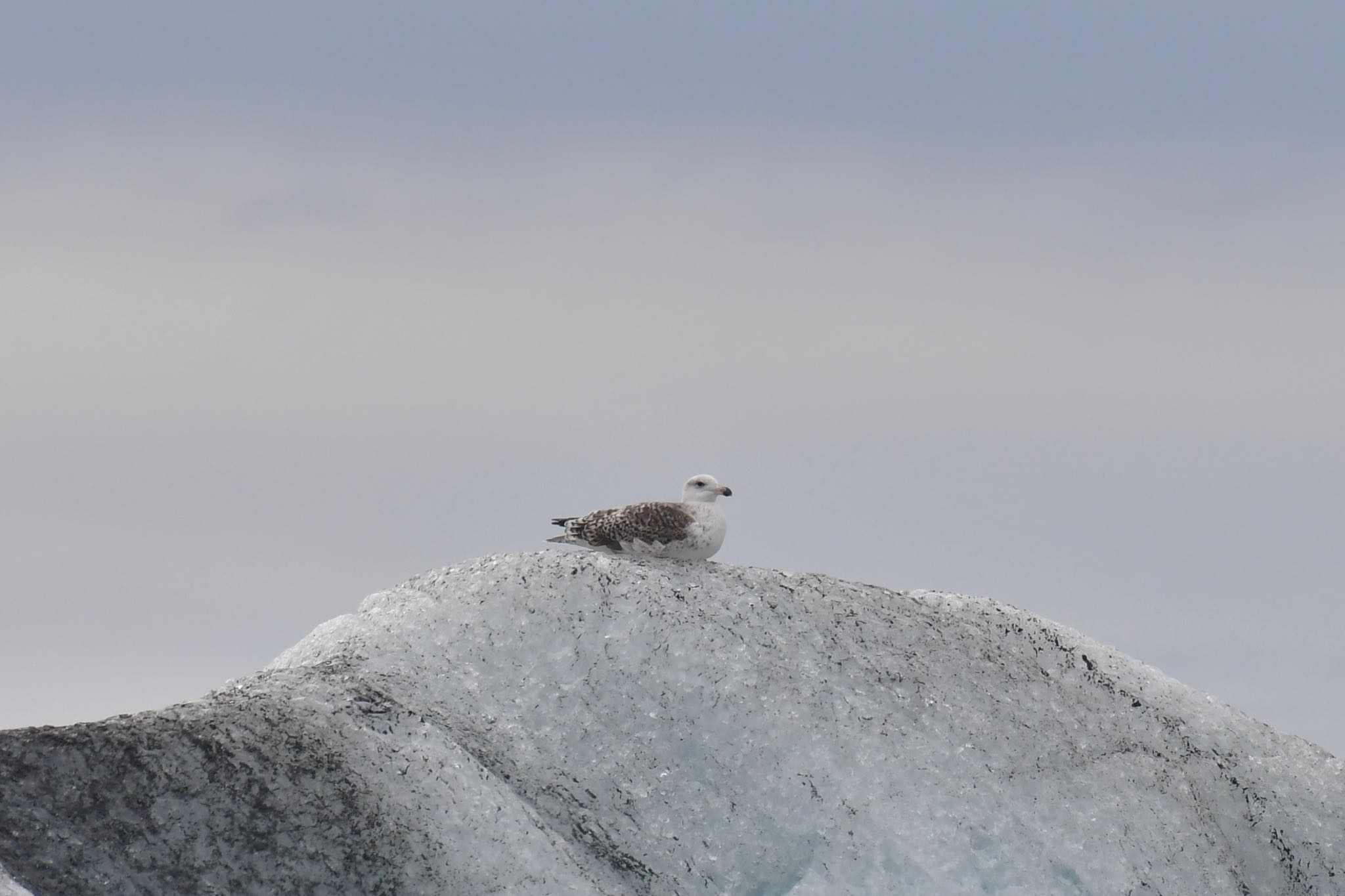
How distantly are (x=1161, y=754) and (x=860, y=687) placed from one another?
2905 millimetres

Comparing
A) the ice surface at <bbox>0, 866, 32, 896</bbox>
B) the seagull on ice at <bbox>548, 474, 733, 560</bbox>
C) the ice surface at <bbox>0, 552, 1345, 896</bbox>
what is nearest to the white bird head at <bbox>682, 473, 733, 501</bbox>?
the seagull on ice at <bbox>548, 474, 733, 560</bbox>

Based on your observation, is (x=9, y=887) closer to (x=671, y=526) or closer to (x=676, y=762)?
(x=676, y=762)

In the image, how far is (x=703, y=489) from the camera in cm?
1453

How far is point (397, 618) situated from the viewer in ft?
46.8

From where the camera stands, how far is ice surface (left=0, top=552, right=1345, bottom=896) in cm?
1163

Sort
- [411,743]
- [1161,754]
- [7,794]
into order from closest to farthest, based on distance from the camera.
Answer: [7,794] → [411,743] → [1161,754]

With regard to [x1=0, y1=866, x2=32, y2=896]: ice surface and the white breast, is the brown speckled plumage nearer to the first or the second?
the white breast

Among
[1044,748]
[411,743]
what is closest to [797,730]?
[1044,748]

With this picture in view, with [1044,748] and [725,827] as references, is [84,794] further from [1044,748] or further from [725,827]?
[1044,748]

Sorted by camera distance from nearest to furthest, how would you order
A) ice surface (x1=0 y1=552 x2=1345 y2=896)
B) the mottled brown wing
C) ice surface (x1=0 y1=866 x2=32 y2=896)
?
ice surface (x1=0 y1=866 x2=32 y2=896) → ice surface (x1=0 y1=552 x2=1345 y2=896) → the mottled brown wing

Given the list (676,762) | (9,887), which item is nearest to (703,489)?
(676,762)

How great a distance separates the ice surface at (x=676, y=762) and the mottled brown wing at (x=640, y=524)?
200 millimetres

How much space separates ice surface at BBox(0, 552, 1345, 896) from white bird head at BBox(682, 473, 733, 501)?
26.2 inches

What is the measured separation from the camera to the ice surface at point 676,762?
38.2 feet
